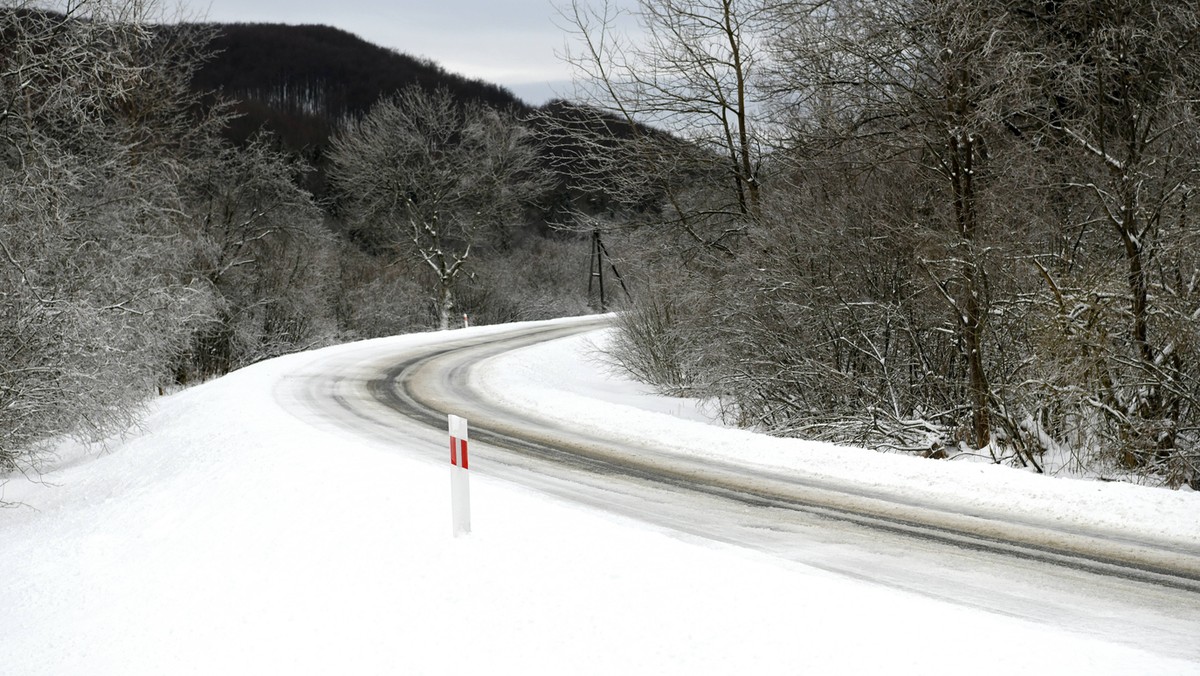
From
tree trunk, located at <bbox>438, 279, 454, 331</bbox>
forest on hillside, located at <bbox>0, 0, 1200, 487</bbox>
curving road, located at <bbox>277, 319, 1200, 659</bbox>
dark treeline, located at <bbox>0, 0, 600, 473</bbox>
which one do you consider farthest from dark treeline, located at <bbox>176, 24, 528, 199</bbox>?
curving road, located at <bbox>277, 319, 1200, 659</bbox>

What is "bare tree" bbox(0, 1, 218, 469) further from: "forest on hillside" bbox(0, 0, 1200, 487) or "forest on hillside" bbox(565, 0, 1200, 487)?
"forest on hillside" bbox(565, 0, 1200, 487)

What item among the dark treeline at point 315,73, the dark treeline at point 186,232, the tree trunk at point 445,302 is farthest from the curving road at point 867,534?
the dark treeline at point 315,73

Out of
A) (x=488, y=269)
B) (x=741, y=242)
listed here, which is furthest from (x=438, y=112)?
(x=741, y=242)

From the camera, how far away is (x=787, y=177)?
14258mm

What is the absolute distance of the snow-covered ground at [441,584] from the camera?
4840mm

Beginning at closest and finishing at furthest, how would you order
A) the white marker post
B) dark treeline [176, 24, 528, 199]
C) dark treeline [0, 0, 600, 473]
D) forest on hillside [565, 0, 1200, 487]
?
1. the white marker post
2. forest on hillside [565, 0, 1200, 487]
3. dark treeline [0, 0, 600, 473]
4. dark treeline [176, 24, 528, 199]

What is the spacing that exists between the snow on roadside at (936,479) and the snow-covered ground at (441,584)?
36 millimetres

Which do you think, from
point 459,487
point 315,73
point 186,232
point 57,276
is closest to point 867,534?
point 459,487

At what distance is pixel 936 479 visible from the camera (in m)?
8.55

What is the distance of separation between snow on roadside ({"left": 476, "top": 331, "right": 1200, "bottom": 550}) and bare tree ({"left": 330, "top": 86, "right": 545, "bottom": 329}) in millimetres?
31234

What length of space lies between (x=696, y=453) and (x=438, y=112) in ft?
129

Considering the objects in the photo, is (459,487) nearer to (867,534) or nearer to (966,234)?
(867,534)

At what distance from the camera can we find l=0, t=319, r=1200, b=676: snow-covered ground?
4840 mm

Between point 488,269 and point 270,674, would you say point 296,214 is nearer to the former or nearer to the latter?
point 488,269
